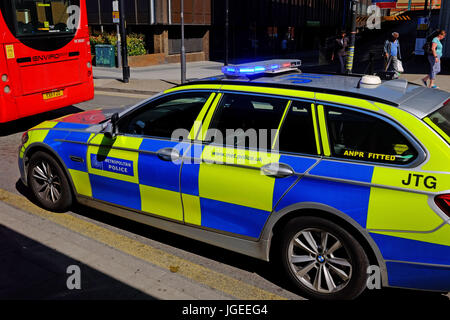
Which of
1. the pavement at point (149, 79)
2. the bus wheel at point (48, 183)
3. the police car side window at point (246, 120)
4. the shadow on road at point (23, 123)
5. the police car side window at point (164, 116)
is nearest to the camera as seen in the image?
the police car side window at point (246, 120)

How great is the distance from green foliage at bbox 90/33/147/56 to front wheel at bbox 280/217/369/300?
76.1ft

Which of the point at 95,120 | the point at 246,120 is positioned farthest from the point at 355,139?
the point at 95,120

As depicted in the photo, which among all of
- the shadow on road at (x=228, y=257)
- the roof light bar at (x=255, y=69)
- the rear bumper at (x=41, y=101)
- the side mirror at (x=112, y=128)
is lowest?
the shadow on road at (x=228, y=257)

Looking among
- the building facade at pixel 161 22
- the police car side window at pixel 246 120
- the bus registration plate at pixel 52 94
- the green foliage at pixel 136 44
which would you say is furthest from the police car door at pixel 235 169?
the building facade at pixel 161 22

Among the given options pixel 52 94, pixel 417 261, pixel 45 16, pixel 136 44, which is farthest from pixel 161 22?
pixel 417 261

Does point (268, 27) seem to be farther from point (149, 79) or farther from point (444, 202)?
point (444, 202)

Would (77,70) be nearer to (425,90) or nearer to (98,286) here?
(98,286)

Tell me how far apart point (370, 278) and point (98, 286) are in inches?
84.1

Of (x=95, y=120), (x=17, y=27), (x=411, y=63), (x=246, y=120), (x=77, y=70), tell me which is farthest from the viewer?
A: (x=411, y=63)

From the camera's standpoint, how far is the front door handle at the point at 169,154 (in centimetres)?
391

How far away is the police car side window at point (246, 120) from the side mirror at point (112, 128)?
1030mm

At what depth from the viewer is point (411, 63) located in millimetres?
24422

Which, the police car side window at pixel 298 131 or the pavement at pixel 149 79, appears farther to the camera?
the pavement at pixel 149 79

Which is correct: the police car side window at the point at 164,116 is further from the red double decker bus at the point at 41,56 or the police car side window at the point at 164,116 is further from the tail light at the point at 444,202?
the red double decker bus at the point at 41,56
